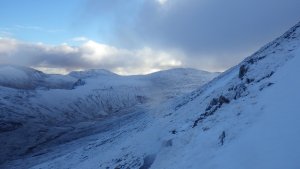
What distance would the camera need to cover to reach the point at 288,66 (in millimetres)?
26781

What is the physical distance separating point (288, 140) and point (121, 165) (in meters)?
22.7

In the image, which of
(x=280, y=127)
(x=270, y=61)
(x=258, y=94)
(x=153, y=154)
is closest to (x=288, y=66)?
(x=258, y=94)

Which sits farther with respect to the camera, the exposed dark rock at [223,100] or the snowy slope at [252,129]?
the exposed dark rock at [223,100]

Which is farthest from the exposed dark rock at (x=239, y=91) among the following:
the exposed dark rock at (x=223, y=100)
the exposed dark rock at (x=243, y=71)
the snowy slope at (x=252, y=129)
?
the exposed dark rock at (x=243, y=71)

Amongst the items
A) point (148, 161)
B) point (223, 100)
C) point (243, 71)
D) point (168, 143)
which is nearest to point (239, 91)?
point (223, 100)

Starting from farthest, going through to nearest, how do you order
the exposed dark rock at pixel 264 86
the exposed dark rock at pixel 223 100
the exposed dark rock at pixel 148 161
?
the exposed dark rock at pixel 148 161 < the exposed dark rock at pixel 223 100 < the exposed dark rock at pixel 264 86

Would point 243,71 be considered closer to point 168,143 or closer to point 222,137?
point 168,143

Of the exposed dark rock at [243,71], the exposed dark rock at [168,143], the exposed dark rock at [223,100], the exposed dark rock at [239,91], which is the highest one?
the exposed dark rock at [243,71]

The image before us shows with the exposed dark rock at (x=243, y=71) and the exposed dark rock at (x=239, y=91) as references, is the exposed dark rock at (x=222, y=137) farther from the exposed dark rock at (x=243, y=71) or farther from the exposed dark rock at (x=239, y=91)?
the exposed dark rock at (x=243, y=71)

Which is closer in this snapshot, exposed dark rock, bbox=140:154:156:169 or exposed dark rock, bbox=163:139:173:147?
exposed dark rock, bbox=163:139:173:147

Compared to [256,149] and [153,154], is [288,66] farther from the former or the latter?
[153,154]

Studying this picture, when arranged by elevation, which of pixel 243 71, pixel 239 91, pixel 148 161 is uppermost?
pixel 243 71

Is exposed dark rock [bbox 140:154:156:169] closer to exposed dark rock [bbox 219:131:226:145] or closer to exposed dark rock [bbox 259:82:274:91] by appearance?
exposed dark rock [bbox 259:82:274:91]

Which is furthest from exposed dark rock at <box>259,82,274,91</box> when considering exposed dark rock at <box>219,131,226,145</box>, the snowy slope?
exposed dark rock at <box>219,131,226,145</box>
